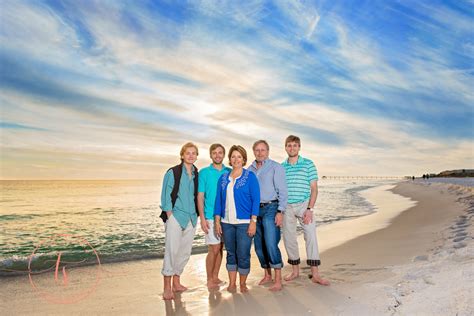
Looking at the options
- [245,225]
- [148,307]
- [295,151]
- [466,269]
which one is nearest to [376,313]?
[466,269]

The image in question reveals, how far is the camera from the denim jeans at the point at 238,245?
487 centimetres

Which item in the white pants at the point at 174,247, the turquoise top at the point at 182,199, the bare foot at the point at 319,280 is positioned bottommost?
the bare foot at the point at 319,280

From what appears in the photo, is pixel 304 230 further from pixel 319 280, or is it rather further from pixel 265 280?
pixel 265 280

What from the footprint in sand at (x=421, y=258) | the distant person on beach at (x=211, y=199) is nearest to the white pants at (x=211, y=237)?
the distant person on beach at (x=211, y=199)

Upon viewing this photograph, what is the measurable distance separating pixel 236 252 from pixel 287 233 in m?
0.90

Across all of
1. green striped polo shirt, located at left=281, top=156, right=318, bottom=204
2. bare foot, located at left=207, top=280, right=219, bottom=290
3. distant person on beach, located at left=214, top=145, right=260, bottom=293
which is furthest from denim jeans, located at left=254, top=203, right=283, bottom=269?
bare foot, located at left=207, top=280, right=219, bottom=290

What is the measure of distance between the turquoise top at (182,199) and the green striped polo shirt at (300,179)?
1499 mm

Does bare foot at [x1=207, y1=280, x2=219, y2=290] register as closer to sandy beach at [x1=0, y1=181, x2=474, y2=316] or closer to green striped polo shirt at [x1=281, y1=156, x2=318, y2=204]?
sandy beach at [x1=0, y1=181, x2=474, y2=316]

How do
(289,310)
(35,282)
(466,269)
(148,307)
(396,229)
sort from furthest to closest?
(396,229)
(35,282)
(148,307)
(466,269)
(289,310)

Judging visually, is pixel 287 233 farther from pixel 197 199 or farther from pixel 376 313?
pixel 376 313

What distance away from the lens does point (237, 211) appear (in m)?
4.84

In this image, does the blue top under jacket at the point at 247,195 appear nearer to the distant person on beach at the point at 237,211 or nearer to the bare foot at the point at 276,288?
the distant person on beach at the point at 237,211

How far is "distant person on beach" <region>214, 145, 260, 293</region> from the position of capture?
4.82 meters

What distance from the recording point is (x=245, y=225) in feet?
15.9
